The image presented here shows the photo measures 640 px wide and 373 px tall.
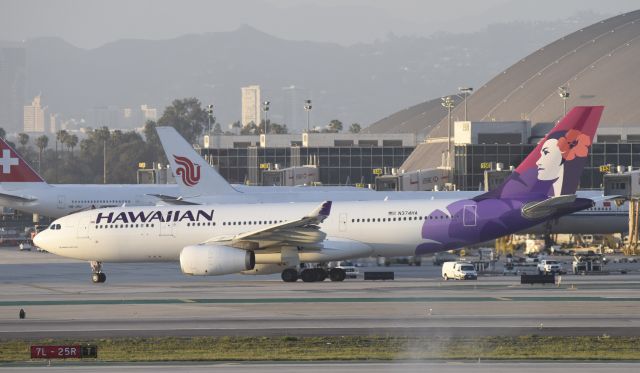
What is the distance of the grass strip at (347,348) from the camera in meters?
32.2

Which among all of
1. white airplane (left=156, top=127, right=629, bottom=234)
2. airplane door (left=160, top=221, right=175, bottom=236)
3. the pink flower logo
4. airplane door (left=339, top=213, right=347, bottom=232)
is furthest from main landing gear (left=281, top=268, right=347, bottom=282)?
white airplane (left=156, top=127, right=629, bottom=234)

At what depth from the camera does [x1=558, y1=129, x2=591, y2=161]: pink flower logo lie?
56.4 meters

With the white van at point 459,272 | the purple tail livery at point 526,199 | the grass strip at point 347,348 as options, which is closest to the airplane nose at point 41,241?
the purple tail livery at point 526,199

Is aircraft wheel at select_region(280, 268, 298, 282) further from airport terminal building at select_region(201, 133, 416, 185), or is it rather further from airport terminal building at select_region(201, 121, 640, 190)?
airport terminal building at select_region(201, 133, 416, 185)

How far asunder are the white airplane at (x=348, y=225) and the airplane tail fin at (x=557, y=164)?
44mm

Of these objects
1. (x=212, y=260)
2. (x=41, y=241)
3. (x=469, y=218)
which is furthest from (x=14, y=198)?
(x=469, y=218)

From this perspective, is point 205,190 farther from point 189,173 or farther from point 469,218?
point 469,218

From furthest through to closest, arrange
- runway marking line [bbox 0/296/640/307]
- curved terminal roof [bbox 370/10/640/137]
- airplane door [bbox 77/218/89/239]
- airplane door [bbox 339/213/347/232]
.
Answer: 1. curved terminal roof [bbox 370/10/640/137]
2. airplane door [bbox 77/218/89/239]
3. airplane door [bbox 339/213/347/232]
4. runway marking line [bbox 0/296/640/307]

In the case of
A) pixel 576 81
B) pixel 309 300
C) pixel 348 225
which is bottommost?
pixel 309 300

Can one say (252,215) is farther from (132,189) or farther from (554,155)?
(132,189)

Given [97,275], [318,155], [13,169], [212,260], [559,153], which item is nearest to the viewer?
[212,260]

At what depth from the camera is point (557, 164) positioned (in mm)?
56281

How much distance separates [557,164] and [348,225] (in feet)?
31.6

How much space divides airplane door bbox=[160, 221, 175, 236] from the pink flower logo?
18.0 meters
